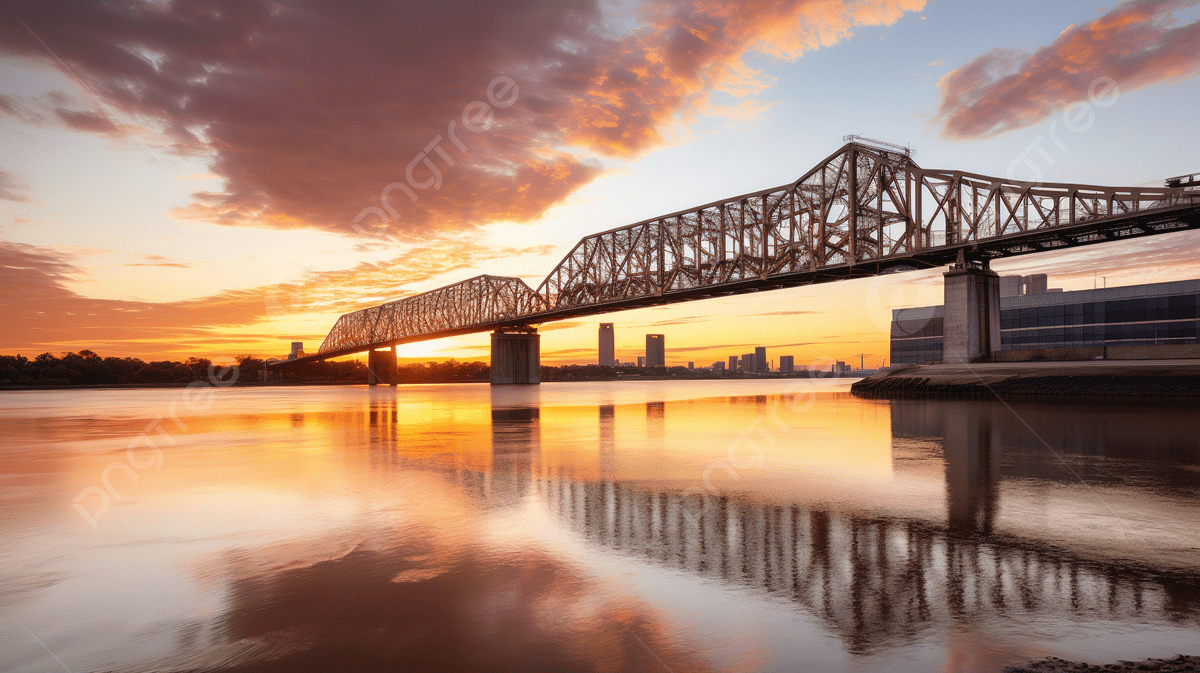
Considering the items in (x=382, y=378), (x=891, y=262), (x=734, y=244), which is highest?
(x=734, y=244)

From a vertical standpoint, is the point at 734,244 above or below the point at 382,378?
above

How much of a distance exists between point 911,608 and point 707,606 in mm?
1807

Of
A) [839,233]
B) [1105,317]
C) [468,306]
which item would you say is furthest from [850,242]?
[468,306]

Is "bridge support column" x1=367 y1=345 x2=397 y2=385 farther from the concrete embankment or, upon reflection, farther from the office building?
the concrete embankment

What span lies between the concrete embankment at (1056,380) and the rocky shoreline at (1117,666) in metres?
44.2

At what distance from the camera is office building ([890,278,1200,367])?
8425 centimetres

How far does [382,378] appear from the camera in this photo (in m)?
188

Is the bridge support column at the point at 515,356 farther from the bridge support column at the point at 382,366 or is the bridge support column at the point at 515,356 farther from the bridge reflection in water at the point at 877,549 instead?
the bridge reflection in water at the point at 877,549

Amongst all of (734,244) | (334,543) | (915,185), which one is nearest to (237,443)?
(334,543)

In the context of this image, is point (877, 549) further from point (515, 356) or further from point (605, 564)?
point (515, 356)

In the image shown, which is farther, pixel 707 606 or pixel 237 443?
pixel 237 443

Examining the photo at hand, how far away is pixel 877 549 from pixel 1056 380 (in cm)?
4723

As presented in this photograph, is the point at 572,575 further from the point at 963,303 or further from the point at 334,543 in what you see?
the point at 963,303

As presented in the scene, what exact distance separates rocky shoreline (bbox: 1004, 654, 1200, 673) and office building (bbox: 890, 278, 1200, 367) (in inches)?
3790
